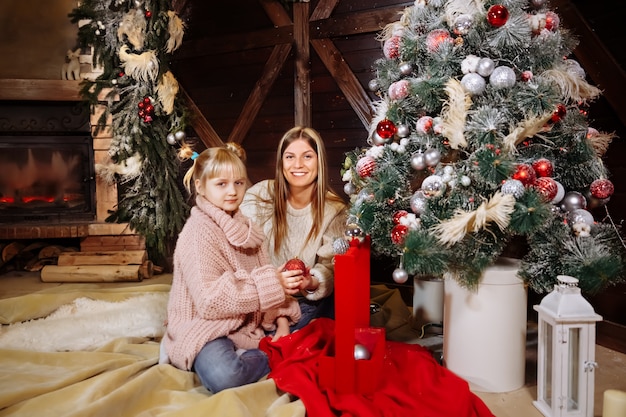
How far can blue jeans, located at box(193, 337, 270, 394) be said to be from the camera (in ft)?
6.61

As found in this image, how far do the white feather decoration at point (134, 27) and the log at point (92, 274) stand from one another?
1.66 metres

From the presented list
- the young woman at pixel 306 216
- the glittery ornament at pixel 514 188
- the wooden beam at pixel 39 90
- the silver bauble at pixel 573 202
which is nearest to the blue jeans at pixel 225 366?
the young woman at pixel 306 216

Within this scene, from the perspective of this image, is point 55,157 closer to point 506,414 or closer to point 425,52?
point 425,52

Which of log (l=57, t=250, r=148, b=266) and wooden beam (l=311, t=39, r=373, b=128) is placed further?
Answer: log (l=57, t=250, r=148, b=266)

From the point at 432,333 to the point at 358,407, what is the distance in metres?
1.13

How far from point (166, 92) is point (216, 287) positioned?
7.78ft

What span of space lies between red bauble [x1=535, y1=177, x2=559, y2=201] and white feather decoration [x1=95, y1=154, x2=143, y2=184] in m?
2.93

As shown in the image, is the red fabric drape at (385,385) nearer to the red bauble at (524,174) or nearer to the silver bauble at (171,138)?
the red bauble at (524,174)

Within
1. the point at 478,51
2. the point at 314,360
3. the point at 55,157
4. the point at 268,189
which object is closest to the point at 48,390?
the point at 314,360

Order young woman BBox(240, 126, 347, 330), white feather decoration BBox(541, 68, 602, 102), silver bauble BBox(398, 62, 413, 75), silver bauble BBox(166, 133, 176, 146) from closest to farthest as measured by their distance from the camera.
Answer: white feather decoration BBox(541, 68, 602, 102), silver bauble BBox(398, 62, 413, 75), young woman BBox(240, 126, 347, 330), silver bauble BBox(166, 133, 176, 146)

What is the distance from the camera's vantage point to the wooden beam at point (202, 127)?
430 centimetres

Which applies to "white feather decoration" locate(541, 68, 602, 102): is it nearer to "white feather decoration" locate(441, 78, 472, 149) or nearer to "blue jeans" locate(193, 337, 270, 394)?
"white feather decoration" locate(441, 78, 472, 149)

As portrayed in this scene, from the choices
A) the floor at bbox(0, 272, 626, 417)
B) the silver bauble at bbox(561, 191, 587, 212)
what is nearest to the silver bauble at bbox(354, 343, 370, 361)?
the floor at bbox(0, 272, 626, 417)

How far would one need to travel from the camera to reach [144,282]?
3.94 m
